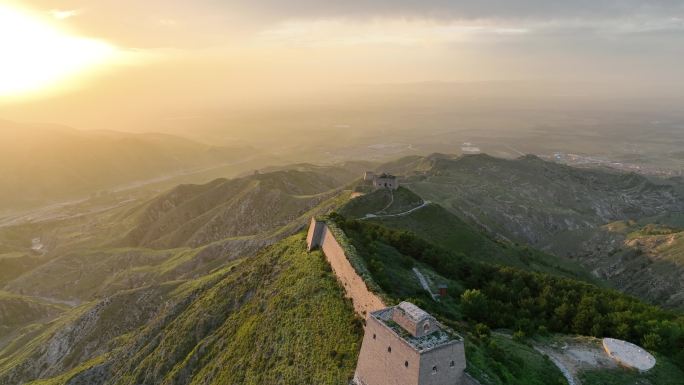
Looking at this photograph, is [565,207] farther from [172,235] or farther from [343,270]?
[343,270]

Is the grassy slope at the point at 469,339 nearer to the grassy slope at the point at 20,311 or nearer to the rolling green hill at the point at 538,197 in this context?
the rolling green hill at the point at 538,197

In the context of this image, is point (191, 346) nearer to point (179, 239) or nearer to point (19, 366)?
point (19, 366)

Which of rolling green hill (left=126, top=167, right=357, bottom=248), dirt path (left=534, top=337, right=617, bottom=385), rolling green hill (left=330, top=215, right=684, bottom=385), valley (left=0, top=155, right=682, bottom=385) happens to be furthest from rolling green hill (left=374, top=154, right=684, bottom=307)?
dirt path (left=534, top=337, right=617, bottom=385)

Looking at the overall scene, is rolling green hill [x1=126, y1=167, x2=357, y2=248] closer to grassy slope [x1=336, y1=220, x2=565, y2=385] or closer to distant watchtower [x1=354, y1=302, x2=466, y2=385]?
grassy slope [x1=336, y1=220, x2=565, y2=385]

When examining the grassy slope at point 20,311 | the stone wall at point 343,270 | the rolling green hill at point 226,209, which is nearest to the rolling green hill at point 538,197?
the rolling green hill at point 226,209

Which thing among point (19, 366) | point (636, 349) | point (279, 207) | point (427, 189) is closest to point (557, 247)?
point (427, 189)

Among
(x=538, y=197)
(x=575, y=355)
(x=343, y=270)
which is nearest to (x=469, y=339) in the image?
(x=575, y=355)

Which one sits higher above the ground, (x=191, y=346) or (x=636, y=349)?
(x=636, y=349)
